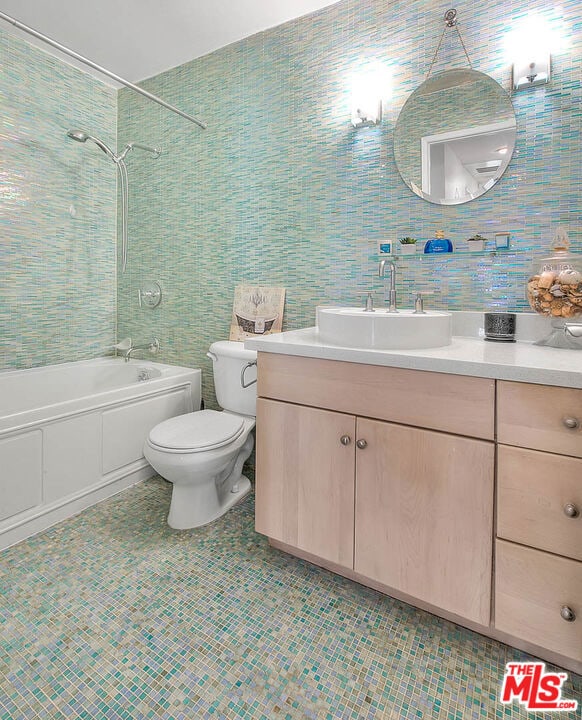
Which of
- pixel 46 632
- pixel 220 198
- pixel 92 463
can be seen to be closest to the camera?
pixel 46 632

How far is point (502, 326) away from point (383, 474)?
73 cm

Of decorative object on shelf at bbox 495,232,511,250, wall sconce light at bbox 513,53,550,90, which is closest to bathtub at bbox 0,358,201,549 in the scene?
decorative object on shelf at bbox 495,232,511,250

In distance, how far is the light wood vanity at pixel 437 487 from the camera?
1094 millimetres

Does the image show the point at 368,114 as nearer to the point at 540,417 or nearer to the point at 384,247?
the point at 384,247

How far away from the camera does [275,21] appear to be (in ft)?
6.98

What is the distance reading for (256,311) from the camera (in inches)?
90.7

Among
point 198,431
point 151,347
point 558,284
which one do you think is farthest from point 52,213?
point 558,284

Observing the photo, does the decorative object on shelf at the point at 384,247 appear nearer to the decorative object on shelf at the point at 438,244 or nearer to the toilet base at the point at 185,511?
the decorative object on shelf at the point at 438,244

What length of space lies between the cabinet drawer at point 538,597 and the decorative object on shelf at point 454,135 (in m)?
1.32

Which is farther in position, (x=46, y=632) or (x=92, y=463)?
(x=92, y=463)

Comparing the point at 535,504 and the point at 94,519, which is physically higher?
the point at 535,504

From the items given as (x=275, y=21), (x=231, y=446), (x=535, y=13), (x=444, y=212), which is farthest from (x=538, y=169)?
(x=231, y=446)

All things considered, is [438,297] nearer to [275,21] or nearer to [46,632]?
[275,21]

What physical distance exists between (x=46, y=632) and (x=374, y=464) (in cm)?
114
